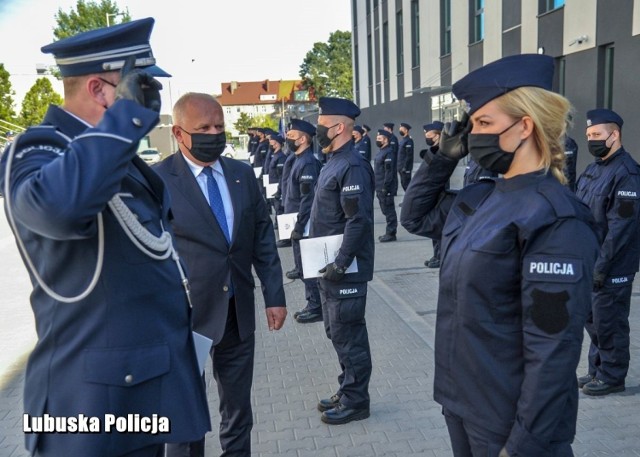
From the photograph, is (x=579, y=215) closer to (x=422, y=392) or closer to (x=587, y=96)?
(x=422, y=392)

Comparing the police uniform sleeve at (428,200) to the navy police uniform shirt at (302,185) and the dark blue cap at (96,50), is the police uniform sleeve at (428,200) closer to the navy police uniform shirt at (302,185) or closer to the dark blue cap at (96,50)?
the dark blue cap at (96,50)

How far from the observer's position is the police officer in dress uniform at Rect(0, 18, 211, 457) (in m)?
1.79

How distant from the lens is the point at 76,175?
156cm

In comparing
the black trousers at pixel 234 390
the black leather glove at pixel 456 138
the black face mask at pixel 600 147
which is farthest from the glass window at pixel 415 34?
the black leather glove at pixel 456 138

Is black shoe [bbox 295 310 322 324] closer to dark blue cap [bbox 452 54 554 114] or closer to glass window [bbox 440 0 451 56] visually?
dark blue cap [bbox 452 54 554 114]

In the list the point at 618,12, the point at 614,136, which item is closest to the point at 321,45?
the point at 618,12

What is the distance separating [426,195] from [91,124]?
1.45 metres

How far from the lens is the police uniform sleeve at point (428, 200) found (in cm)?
261

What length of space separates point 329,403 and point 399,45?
27.0 metres

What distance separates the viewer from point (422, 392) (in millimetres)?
4770

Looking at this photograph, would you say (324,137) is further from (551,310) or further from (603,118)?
(551,310)

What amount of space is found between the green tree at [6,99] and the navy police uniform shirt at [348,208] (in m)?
31.7

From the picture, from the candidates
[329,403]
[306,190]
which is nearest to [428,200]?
[329,403]

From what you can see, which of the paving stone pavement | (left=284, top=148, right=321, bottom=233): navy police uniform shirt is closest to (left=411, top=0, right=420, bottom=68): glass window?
(left=284, top=148, right=321, bottom=233): navy police uniform shirt
